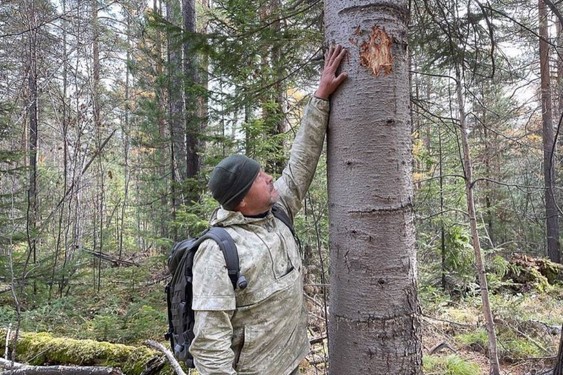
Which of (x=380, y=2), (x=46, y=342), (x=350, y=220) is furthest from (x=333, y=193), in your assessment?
(x=46, y=342)

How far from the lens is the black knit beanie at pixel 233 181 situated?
1.85m

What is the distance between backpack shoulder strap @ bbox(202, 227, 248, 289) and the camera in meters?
1.63

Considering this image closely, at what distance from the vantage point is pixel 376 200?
1514 mm

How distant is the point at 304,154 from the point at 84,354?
305cm

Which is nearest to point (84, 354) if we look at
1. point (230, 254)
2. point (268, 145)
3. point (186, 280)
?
point (186, 280)

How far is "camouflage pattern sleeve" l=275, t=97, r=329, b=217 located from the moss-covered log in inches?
89.9

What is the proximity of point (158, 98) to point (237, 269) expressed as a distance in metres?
8.42

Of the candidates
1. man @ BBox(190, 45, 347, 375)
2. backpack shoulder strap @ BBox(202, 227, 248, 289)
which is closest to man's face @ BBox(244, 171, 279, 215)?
man @ BBox(190, 45, 347, 375)

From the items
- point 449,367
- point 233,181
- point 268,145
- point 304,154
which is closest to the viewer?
point 233,181

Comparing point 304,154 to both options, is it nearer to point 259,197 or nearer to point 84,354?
point 259,197

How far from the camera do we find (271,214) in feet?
6.48

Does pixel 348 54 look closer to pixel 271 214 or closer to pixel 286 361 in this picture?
pixel 271 214

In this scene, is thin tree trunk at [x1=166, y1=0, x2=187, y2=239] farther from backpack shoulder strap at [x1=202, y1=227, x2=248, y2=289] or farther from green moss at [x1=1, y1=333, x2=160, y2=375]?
backpack shoulder strap at [x1=202, y1=227, x2=248, y2=289]

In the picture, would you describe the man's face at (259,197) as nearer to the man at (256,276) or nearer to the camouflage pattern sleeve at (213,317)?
the man at (256,276)
